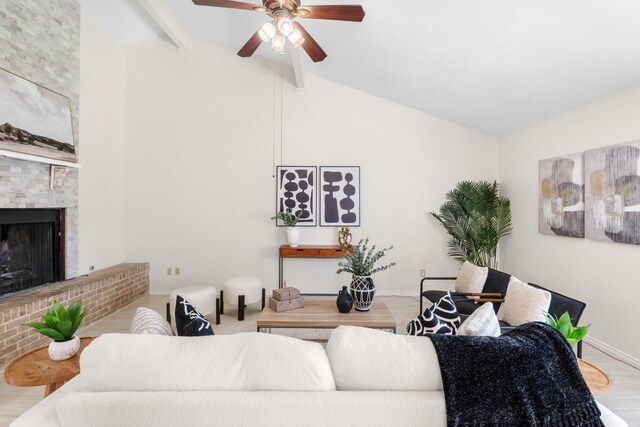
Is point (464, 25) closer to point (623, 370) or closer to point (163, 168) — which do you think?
point (623, 370)

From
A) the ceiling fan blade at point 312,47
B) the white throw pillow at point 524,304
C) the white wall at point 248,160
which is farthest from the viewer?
the white wall at point 248,160

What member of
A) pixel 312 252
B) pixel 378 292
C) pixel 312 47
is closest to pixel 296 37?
pixel 312 47

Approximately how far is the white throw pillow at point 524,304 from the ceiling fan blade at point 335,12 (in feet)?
7.66

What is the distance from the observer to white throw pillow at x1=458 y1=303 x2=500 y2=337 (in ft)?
4.64

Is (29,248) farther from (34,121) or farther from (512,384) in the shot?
(512,384)

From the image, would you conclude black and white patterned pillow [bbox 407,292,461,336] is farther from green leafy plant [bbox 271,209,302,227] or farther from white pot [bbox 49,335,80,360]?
green leafy plant [bbox 271,209,302,227]

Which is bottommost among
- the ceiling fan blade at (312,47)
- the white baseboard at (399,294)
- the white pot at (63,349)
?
the white baseboard at (399,294)

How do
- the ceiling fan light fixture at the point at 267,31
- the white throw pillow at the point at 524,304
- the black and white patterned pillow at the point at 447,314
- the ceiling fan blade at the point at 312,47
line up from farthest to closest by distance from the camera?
the ceiling fan blade at the point at 312,47 < the ceiling fan light fixture at the point at 267,31 < the white throw pillow at the point at 524,304 < the black and white patterned pillow at the point at 447,314

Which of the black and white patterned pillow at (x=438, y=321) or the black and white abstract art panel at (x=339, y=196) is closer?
the black and white patterned pillow at (x=438, y=321)

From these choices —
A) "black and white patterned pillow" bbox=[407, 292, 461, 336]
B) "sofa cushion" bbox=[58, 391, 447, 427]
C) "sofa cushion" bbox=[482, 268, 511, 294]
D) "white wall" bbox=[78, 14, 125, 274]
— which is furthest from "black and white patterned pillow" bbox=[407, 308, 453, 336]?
"white wall" bbox=[78, 14, 125, 274]

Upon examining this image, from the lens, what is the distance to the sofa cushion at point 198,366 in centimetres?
109

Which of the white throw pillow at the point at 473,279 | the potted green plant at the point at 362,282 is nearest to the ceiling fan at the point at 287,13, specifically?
the potted green plant at the point at 362,282

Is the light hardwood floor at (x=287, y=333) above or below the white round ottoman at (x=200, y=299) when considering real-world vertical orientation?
below

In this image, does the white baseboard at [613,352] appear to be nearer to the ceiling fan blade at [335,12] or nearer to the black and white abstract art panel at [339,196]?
the black and white abstract art panel at [339,196]
